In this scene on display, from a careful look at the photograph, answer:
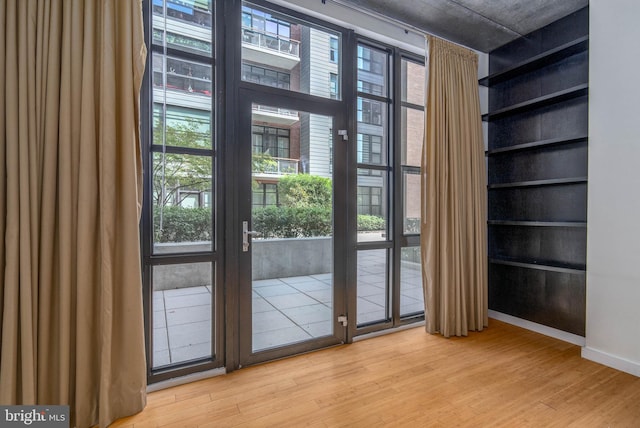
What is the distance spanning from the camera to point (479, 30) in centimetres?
311

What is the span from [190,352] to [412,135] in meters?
2.79

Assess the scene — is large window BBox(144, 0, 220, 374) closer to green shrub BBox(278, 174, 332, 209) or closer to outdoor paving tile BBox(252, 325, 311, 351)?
outdoor paving tile BBox(252, 325, 311, 351)

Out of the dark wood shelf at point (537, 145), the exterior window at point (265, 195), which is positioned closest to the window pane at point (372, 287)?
the exterior window at point (265, 195)

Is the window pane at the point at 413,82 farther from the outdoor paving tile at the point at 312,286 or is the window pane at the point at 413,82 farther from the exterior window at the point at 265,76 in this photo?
the outdoor paving tile at the point at 312,286

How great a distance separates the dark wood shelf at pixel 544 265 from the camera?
2.75m

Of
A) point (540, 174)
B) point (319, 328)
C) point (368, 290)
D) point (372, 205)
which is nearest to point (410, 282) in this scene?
point (368, 290)

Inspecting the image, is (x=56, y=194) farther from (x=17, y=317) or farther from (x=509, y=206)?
(x=509, y=206)

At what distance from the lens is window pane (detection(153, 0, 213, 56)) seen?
84.8 inches

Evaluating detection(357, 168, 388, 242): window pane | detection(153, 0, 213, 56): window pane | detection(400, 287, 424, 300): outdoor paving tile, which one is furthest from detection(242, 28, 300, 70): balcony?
detection(400, 287, 424, 300): outdoor paving tile

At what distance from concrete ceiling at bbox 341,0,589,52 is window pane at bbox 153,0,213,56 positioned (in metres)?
1.14

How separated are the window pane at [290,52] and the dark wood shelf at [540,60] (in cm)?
178

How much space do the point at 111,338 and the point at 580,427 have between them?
267cm

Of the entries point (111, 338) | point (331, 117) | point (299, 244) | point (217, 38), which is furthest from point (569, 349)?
point (217, 38)

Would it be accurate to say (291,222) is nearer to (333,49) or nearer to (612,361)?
(333,49)
